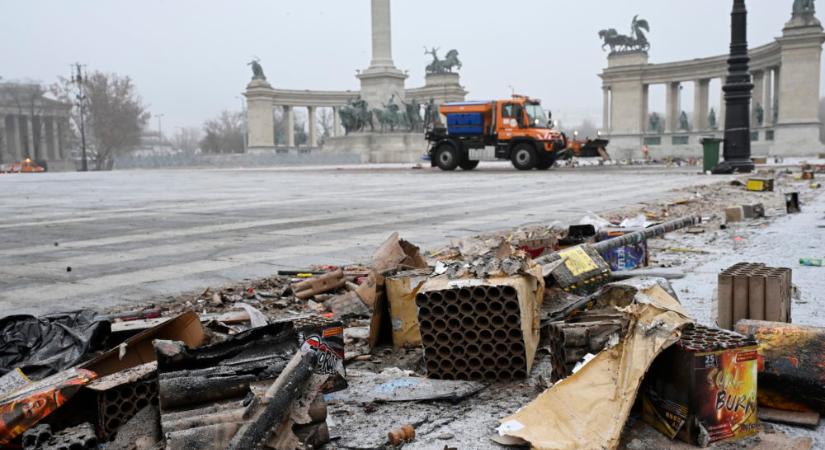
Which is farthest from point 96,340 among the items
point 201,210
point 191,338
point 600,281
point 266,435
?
point 201,210

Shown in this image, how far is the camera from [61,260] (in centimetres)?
814

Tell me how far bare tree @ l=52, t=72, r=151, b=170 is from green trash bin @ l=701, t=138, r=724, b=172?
78.2 meters

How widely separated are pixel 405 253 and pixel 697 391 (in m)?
3.04

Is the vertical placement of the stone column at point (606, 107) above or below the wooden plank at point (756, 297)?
above

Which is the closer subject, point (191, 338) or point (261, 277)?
point (191, 338)

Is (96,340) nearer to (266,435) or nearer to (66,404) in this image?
(66,404)

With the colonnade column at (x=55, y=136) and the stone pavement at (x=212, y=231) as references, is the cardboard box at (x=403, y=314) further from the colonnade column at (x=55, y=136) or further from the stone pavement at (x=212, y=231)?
the colonnade column at (x=55, y=136)

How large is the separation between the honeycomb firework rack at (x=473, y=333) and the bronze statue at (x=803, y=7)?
199 ft

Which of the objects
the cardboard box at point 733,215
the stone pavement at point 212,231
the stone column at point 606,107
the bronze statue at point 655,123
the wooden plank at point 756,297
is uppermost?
the stone column at point 606,107

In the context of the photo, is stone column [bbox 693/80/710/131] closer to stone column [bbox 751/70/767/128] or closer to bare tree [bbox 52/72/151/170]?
stone column [bbox 751/70/767/128]

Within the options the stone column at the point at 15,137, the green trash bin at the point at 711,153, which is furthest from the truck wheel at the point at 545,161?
the stone column at the point at 15,137

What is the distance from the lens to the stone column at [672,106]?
72.8 metres

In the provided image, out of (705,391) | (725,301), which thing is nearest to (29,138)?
(725,301)

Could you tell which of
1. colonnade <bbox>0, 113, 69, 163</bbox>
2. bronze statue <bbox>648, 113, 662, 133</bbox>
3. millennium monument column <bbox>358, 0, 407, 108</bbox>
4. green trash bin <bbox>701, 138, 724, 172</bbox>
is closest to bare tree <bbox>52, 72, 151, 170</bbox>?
colonnade <bbox>0, 113, 69, 163</bbox>
